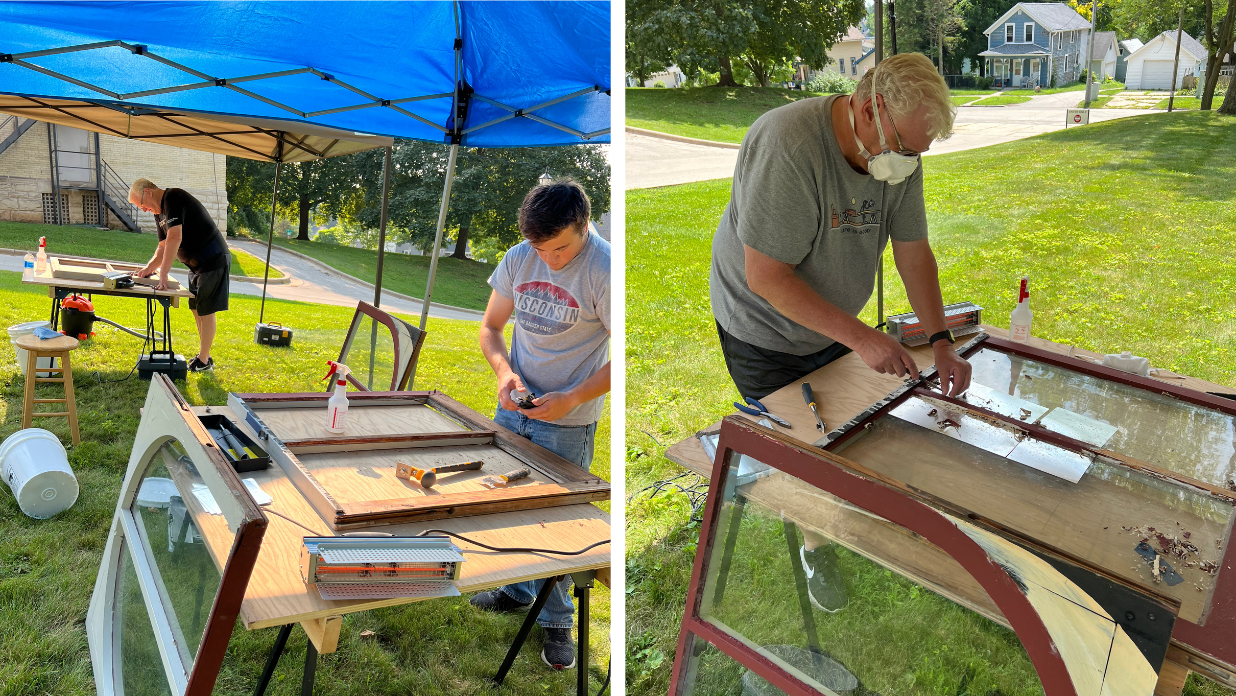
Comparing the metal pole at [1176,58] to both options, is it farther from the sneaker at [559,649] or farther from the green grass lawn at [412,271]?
the green grass lawn at [412,271]

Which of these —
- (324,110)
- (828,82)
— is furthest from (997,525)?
(324,110)

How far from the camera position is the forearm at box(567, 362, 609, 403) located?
7.62 ft

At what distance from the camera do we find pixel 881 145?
73.5 inches

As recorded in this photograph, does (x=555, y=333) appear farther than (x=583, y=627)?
Yes

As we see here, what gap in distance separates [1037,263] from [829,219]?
5.33 metres

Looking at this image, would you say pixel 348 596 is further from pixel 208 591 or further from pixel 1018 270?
pixel 1018 270

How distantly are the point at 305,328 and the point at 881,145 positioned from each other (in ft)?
29.6

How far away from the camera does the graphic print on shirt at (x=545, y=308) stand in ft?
7.74

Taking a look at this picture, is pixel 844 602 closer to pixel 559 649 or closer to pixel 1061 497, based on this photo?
pixel 1061 497

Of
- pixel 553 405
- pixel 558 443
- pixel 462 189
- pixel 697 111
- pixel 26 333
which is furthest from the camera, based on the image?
pixel 462 189

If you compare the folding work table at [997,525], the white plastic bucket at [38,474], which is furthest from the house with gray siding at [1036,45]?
the white plastic bucket at [38,474]

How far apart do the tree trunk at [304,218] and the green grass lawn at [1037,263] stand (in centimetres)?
1505

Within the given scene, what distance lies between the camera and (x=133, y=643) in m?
1.84

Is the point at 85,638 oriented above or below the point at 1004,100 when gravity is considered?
below
